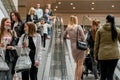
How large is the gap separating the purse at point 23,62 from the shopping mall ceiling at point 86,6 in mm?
33351

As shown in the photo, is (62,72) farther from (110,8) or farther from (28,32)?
(110,8)

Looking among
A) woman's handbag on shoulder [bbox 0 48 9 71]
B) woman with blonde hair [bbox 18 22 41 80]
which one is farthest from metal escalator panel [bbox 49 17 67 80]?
woman's handbag on shoulder [bbox 0 48 9 71]

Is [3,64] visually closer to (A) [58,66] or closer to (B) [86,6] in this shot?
→ (A) [58,66]

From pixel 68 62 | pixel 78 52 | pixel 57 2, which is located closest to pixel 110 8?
pixel 57 2

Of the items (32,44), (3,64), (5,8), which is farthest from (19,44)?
(5,8)

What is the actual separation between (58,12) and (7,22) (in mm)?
40231

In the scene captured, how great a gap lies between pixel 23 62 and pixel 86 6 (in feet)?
122

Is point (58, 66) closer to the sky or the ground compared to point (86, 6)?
closer to the sky

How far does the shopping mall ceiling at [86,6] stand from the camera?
134 feet

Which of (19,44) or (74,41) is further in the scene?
Answer: (74,41)

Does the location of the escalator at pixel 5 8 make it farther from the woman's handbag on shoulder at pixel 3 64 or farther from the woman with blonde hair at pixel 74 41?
the woman's handbag on shoulder at pixel 3 64

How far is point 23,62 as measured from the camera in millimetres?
7086

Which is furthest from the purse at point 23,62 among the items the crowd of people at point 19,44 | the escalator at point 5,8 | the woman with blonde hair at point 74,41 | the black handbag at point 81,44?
the escalator at point 5,8

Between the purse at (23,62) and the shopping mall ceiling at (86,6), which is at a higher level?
the purse at (23,62)
